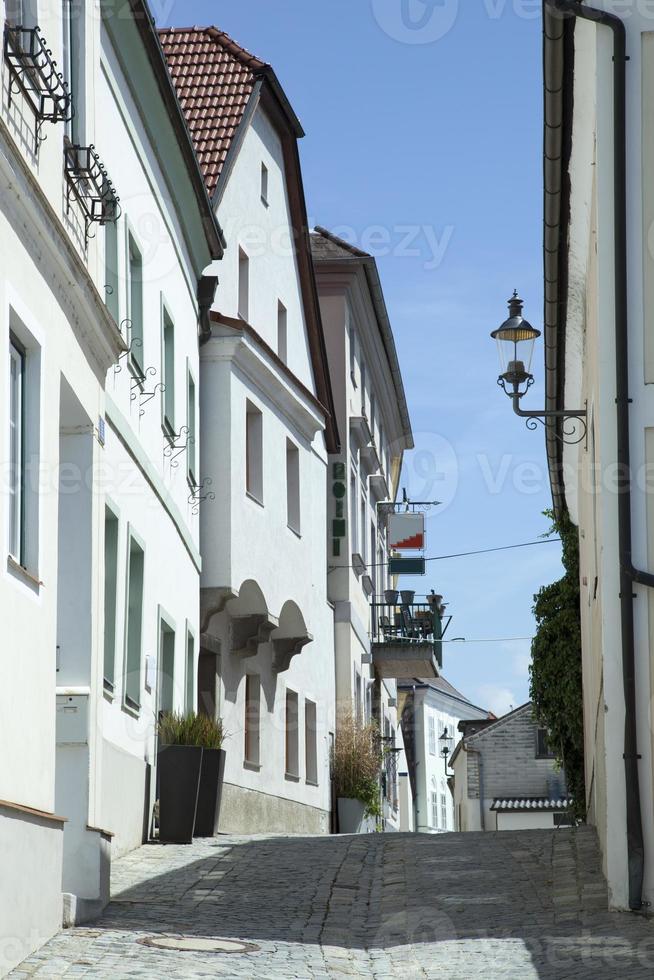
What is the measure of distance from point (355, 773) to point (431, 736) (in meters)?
46.0

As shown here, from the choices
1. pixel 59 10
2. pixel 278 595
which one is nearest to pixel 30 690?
pixel 59 10

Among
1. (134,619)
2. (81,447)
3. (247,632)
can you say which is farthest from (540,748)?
(81,447)

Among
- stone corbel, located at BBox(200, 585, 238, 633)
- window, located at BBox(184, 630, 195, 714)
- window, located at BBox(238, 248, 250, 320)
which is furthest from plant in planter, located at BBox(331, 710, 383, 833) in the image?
window, located at BBox(184, 630, 195, 714)

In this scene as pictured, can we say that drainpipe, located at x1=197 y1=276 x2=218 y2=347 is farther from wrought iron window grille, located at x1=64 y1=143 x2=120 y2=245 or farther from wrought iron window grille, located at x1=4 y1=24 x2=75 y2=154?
wrought iron window grille, located at x1=4 y1=24 x2=75 y2=154

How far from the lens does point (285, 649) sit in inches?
919

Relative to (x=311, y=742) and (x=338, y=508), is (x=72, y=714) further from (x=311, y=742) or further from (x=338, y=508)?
(x=338, y=508)

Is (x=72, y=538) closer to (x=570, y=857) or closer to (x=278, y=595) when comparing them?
(x=570, y=857)

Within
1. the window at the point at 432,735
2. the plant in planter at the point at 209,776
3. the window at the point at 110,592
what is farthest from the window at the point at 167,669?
the window at the point at 432,735

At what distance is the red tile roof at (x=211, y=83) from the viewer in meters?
21.5

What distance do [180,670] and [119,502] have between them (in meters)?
4.41

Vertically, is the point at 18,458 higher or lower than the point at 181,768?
higher

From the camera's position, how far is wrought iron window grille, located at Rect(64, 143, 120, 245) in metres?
10.5

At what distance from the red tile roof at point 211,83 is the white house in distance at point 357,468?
259 inches

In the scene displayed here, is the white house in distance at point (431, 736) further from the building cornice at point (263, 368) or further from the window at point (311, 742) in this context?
the building cornice at point (263, 368)
